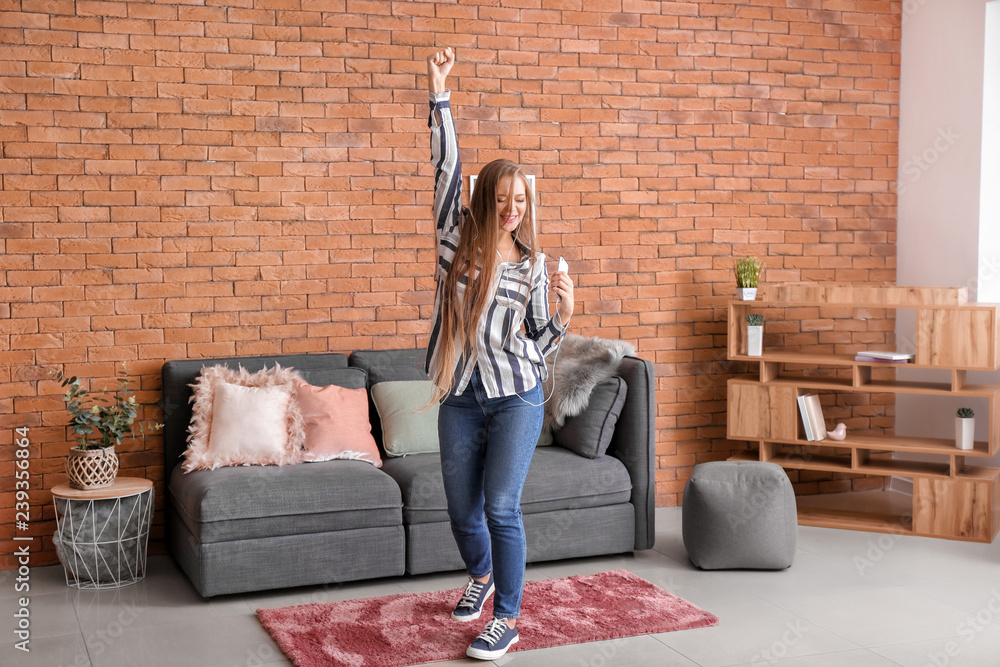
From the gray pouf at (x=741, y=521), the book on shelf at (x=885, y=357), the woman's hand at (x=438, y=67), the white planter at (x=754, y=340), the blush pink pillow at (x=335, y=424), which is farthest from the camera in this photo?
the white planter at (x=754, y=340)

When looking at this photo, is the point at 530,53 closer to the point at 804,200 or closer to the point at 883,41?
the point at 804,200

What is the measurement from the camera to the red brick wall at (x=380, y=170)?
4371mm

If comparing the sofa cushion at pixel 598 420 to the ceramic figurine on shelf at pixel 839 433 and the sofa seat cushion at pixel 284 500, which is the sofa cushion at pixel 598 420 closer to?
the sofa seat cushion at pixel 284 500

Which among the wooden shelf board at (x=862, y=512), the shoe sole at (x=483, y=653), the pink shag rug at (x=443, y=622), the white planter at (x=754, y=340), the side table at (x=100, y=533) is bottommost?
the wooden shelf board at (x=862, y=512)

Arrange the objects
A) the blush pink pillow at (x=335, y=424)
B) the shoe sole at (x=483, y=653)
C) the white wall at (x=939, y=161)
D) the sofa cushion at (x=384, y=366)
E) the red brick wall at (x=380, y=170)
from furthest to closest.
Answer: the white wall at (x=939, y=161), the sofa cushion at (x=384, y=366), the red brick wall at (x=380, y=170), the blush pink pillow at (x=335, y=424), the shoe sole at (x=483, y=653)

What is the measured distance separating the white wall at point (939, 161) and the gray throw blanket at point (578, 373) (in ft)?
6.89

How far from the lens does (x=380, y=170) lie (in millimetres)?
4848

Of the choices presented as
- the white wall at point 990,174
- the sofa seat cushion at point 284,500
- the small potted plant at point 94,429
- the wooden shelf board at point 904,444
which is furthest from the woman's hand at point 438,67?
the white wall at point 990,174

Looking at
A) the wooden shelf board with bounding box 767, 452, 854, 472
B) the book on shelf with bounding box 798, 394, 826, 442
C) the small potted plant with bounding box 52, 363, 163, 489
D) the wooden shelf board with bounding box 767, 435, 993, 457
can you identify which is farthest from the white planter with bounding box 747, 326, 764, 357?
the small potted plant with bounding box 52, 363, 163, 489

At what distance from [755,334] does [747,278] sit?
0.99ft

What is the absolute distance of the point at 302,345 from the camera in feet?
15.7

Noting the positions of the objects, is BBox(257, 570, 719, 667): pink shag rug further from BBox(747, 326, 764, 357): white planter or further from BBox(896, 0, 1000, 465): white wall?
BBox(896, 0, 1000, 465): white wall

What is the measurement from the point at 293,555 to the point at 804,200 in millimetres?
3578

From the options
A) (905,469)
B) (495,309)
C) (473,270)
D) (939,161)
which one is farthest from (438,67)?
(939,161)
